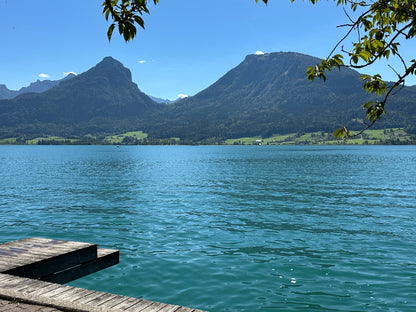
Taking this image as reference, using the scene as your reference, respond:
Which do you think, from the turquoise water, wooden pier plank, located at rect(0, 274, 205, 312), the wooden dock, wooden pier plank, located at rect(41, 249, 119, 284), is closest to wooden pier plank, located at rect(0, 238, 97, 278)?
the wooden dock

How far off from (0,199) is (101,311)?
38.1 m

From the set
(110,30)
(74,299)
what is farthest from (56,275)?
(110,30)

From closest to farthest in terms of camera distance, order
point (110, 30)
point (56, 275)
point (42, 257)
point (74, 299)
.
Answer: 1. point (110, 30)
2. point (74, 299)
3. point (42, 257)
4. point (56, 275)

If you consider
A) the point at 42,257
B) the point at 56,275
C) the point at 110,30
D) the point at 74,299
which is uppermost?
the point at 110,30

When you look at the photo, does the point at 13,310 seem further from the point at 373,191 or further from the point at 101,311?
the point at 373,191

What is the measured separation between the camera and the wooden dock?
245 inches

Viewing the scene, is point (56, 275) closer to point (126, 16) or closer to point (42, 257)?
point (42, 257)

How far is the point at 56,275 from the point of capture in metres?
9.87

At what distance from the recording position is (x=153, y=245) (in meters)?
19.4

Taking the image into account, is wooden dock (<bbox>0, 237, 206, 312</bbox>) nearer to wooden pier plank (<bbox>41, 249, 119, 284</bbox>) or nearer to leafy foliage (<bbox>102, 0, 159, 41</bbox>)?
wooden pier plank (<bbox>41, 249, 119, 284</bbox>)

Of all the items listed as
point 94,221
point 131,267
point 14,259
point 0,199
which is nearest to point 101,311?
point 14,259

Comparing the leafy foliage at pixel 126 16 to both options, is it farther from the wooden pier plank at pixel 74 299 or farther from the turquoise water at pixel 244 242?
the turquoise water at pixel 244 242

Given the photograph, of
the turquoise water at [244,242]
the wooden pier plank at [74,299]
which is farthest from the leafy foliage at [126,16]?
the turquoise water at [244,242]

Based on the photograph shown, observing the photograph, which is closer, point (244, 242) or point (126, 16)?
point (126, 16)
